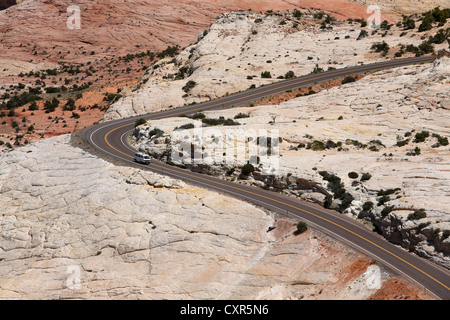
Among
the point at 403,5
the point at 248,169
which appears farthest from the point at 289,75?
the point at 403,5

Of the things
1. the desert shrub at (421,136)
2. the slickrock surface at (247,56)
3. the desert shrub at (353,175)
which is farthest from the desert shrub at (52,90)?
the desert shrub at (421,136)

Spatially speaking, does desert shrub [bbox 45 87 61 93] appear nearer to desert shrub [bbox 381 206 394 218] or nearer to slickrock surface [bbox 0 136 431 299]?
slickrock surface [bbox 0 136 431 299]

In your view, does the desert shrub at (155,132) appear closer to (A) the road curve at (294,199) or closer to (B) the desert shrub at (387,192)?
(A) the road curve at (294,199)

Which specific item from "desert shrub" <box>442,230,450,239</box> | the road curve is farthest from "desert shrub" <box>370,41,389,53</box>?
"desert shrub" <box>442,230,450,239</box>

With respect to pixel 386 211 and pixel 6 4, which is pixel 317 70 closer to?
pixel 386 211

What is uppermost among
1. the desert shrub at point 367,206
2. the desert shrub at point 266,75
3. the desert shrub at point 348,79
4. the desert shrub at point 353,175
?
the desert shrub at point 348,79

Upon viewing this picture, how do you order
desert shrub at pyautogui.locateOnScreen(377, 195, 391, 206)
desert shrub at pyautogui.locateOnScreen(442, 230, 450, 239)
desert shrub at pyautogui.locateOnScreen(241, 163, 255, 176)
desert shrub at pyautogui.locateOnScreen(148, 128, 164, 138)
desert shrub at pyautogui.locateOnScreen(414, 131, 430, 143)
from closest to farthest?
desert shrub at pyautogui.locateOnScreen(442, 230, 450, 239) → desert shrub at pyautogui.locateOnScreen(377, 195, 391, 206) → desert shrub at pyautogui.locateOnScreen(241, 163, 255, 176) → desert shrub at pyautogui.locateOnScreen(414, 131, 430, 143) → desert shrub at pyautogui.locateOnScreen(148, 128, 164, 138)
